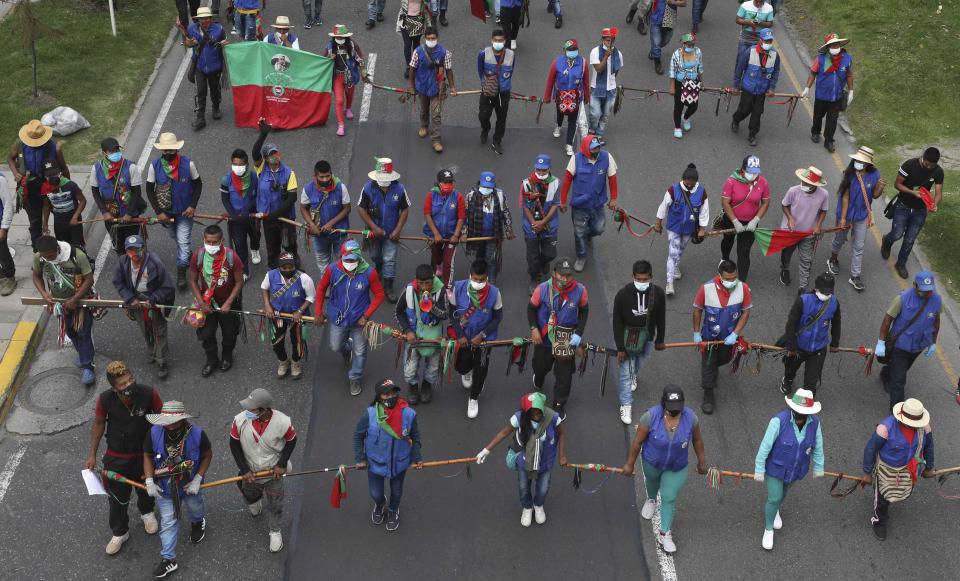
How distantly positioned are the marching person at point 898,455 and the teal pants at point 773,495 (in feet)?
3.11

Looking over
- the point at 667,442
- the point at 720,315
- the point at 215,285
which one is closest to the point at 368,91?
the point at 215,285

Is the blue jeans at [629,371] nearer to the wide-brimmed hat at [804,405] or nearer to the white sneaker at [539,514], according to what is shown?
the white sneaker at [539,514]

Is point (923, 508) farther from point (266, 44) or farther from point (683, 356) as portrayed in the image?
point (266, 44)

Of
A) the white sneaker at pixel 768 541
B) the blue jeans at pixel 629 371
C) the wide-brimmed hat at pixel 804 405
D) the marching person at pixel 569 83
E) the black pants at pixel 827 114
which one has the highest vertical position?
the marching person at pixel 569 83

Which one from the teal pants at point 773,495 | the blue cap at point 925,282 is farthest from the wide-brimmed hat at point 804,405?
the blue cap at point 925,282

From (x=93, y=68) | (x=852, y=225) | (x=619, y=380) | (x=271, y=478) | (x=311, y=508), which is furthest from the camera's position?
(x=93, y=68)

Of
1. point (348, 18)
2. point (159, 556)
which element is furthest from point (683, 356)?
point (348, 18)

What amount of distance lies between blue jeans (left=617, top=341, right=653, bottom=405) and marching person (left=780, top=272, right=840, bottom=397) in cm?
167

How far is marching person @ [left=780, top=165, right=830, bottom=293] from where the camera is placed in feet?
44.6

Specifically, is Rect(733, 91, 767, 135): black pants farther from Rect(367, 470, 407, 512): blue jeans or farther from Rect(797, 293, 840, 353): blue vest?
Rect(367, 470, 407, 512): blue jeans

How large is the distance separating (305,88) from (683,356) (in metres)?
8.21

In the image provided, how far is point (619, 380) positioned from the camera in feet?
39.9

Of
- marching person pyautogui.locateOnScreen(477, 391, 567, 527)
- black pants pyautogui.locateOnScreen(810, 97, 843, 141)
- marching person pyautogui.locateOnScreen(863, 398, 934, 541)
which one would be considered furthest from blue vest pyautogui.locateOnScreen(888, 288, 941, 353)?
black pants pyautogui.locateOnScreen(810, 97, 843, 141)

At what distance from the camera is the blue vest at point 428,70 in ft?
53.5
